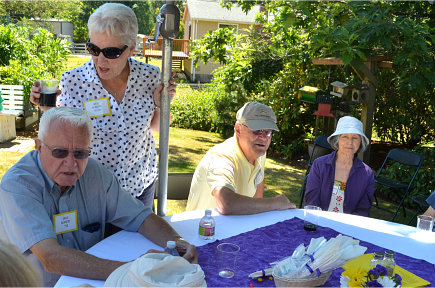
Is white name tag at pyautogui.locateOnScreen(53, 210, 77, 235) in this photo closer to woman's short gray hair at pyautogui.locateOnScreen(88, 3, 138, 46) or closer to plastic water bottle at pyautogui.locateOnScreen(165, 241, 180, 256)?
plastic water bottle at pyautogui.locateOnScreen(165, 241, 180, 256)

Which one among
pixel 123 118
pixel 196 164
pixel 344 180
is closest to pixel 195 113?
pixel 196 164

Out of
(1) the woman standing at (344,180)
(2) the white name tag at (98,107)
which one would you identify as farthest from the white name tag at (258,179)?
(2) the white name tag at (98,107)

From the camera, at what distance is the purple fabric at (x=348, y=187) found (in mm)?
3822

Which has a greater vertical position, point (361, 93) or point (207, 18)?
point (207, 18)

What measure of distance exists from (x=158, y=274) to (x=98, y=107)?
1402 millimetres

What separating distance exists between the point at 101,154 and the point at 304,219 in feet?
4.39

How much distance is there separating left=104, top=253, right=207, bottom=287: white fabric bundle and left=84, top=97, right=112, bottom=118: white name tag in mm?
1238

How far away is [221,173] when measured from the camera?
2.98 meters

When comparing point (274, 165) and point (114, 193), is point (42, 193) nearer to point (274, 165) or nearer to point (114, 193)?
point (114, 193)

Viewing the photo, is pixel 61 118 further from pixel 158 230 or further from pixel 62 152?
pixel 158 230

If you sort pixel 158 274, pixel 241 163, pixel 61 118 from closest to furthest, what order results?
1. pixel 158 274
2. pixel 61 118
3. pixel 241 163

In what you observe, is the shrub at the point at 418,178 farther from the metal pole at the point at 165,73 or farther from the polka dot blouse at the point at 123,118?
the polka dot blouse at the point at 123,118

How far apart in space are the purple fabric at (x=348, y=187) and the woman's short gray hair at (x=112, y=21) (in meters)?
2.07

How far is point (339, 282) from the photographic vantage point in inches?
81.4
